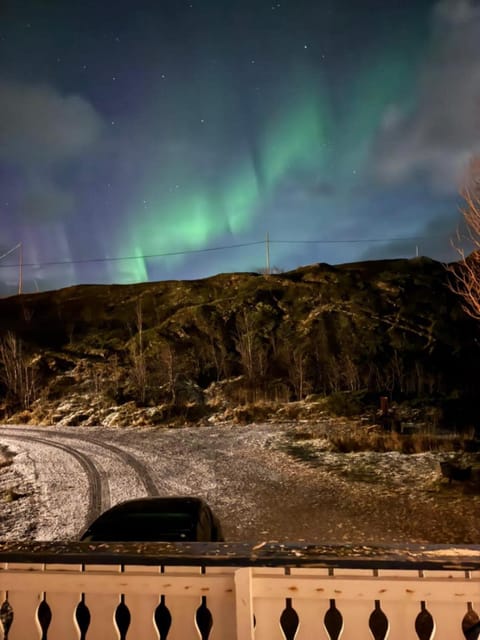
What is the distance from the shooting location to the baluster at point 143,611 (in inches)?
96.7

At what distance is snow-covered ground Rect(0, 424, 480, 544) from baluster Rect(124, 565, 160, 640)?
6141 millimetres

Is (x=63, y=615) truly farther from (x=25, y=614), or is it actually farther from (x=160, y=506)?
(x=160, y=506)

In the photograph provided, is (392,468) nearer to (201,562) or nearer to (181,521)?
(181,521)

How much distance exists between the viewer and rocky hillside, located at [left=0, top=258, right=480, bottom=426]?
2889 centimetres

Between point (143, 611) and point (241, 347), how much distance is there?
33982 mm

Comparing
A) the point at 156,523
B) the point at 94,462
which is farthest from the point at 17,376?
the point at 156,523

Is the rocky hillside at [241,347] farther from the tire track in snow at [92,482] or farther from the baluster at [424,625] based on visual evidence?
the baluster at [424,625]

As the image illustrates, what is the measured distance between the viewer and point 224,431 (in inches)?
829

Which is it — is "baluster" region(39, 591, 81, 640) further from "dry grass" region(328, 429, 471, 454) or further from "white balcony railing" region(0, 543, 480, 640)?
"dry grass" region(328, 429, 471, 454)

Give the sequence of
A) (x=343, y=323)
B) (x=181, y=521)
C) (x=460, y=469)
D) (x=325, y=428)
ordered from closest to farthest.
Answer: (x=181, y=521) < (x=460, y=469) < (x=325, y=428) < (x=343, y=323)

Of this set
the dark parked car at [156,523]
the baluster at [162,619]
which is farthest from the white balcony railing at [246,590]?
the dark parked car at [156,523]

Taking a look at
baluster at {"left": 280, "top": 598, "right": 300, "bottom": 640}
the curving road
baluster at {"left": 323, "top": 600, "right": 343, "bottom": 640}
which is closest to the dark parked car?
baluster at {"left": 280, "top": 598, "right": 300, "bottom": 640}

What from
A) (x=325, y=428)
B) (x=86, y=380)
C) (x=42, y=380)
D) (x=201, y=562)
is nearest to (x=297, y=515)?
(x=201, y=562)

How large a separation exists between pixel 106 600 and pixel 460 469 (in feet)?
36.7
